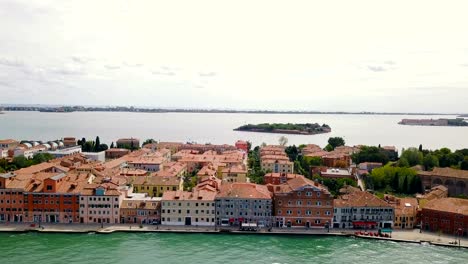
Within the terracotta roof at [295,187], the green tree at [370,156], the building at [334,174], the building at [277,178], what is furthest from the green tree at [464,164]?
the terracotta roof at [295,187]

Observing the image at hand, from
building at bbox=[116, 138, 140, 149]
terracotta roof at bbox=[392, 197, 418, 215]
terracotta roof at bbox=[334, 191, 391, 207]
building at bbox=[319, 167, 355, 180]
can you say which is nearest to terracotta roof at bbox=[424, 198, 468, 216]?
terracotta roof at bbox=[392, 197, 418, 215]

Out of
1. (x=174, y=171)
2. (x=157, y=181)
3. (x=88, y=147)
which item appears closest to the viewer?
(x=157, y=181)

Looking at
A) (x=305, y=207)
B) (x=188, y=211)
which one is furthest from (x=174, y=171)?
(x=305, y=207)

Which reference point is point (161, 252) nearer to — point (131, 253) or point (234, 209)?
point (131, 253)

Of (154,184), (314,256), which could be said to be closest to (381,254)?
(314,256)

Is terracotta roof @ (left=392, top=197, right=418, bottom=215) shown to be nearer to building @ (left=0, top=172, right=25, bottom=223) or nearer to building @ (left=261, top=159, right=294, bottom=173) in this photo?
building @ (left=261, top=159, right=294, bottom=173)

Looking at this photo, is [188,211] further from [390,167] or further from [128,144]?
[128,144]

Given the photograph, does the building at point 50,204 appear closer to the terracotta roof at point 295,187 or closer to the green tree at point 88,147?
the terracotta roof at point 295,187
